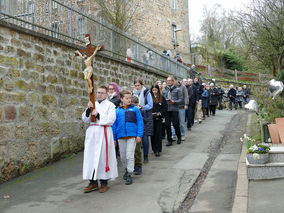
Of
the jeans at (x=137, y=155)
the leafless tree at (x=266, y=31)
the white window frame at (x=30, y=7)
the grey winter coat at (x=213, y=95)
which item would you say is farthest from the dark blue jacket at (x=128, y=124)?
the grey winter coat at (x=213, y=95)

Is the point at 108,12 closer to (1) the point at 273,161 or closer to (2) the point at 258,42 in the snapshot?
(2) the point at 258,42

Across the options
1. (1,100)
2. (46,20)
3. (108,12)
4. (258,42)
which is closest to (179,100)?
(46,20)

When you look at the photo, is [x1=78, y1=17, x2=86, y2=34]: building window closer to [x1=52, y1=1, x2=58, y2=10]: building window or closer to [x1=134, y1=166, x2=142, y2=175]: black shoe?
[x1=52, y1=1, x2=58, y2=10]: building window

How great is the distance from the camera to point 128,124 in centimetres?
591

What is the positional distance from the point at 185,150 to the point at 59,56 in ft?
13.1

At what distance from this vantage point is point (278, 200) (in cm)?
445

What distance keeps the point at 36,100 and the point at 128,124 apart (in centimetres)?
225

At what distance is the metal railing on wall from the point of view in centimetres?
684

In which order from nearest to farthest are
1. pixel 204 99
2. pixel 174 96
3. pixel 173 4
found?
1. pixel 174 96
2. pixel 204 99
3. pixel 173 4

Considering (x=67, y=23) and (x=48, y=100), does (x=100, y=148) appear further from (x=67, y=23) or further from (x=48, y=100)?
(x=67, y=23)

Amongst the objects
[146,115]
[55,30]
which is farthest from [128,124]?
[55,30]

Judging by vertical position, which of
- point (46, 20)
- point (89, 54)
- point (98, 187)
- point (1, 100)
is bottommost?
point (98, 187)

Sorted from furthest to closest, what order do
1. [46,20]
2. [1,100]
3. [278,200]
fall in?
1. [46,20]
2. [1,100]
3. [278,200]

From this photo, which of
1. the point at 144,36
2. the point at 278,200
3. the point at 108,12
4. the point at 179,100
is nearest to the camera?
the point at 278,200
